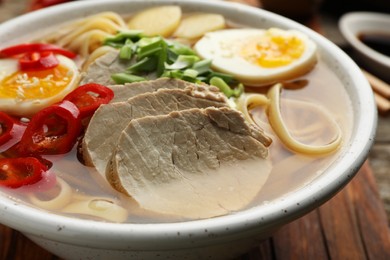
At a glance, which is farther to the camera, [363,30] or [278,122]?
[363,30]

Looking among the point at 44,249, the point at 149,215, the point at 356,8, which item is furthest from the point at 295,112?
the point at 356,8

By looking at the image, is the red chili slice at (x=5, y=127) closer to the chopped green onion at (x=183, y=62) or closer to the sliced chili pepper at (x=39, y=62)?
the sliced chili pepper at (x=39, y=62)

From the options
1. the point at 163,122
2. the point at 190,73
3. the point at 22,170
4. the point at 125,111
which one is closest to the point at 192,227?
the point at 163,122

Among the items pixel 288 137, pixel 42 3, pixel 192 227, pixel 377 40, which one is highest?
pixel 192 227

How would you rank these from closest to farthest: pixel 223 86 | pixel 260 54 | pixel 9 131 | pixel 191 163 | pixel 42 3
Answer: pixel 191 163
pixel 9 131
pixel 223 86
pixel 260 54
pixel 42 3

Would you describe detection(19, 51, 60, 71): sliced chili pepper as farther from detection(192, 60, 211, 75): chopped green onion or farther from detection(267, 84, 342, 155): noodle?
detection(267, 84, 342, 155): noodle

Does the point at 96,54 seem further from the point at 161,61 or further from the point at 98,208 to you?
the point at 98,208

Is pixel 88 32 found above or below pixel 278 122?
above

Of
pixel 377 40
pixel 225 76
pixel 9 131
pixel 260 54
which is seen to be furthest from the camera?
pixel 377 40

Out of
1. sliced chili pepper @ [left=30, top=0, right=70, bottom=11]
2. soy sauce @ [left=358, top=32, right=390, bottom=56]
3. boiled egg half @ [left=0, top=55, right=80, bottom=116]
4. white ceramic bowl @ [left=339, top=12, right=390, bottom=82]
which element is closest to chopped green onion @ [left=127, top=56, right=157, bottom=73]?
boiled egg half @ [left=0, top=55, right=80, bottom=116]
